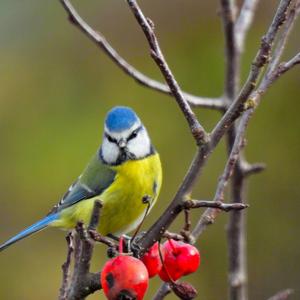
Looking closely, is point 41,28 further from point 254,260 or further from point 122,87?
point 254,260

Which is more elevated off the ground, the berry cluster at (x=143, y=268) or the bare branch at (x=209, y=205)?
the bare branch at (x=209, y=205)

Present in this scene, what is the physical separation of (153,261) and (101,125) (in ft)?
8.62

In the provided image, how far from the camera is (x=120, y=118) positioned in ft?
8.58

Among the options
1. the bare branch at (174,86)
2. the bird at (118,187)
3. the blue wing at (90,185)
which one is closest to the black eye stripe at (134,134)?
the bird at (118,187)

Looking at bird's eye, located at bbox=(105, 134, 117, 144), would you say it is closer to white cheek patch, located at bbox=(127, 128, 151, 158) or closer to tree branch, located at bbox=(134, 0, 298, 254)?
white cheek patch, located at bbox=(127, 128, 151, 158)

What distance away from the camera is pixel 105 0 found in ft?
16.4

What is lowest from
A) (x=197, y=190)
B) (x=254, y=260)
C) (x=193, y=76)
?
(x=254, y=260)

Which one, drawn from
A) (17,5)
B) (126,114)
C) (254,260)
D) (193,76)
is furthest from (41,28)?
(126,114)

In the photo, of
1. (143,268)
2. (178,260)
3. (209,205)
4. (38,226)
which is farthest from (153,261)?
(38,226)

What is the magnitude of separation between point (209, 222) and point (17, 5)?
3563mm

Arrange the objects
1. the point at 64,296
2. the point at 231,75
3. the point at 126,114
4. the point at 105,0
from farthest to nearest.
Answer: the point at 105,0 → the point at 126,114 → the point at 231,75 → the point at 64,296

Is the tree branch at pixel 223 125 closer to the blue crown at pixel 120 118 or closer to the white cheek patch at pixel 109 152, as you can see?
the blue crown at pixel 120 118

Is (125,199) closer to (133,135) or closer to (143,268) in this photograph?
(133,135)

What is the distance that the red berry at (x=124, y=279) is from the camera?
5.14ft
